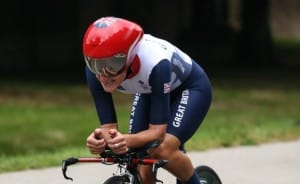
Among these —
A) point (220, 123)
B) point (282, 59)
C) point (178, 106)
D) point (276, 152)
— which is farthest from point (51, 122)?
point (282, 59)

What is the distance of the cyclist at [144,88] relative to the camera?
152 inches

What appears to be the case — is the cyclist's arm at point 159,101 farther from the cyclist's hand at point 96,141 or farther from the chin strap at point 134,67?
the cyclist's hand at point 96,141

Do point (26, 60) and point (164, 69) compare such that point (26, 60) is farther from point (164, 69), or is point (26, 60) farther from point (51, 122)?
point (164, 69)

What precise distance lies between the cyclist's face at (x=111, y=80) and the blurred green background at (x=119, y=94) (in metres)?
3.61

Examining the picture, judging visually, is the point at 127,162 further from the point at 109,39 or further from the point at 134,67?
the point at 109,39

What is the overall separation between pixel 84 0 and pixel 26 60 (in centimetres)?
280

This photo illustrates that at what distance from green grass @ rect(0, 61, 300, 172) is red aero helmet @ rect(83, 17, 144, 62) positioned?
3720mm

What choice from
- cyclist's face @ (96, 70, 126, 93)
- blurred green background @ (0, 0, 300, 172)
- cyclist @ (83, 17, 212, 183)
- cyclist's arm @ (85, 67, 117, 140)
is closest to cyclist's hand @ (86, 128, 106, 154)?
cyclist @ (83, 17, 212, 183)

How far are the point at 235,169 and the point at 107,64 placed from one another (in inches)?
156

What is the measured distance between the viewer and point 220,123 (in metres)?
13.1

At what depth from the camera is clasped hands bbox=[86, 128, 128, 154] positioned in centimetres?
380

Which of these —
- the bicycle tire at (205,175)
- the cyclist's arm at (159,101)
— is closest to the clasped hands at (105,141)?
the cyclist's arm at (159,101)

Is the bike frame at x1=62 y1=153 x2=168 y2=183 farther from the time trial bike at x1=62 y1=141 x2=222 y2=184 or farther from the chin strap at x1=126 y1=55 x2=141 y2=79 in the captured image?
the chin strap at x1=126 y1=55 x2=141 y2=79

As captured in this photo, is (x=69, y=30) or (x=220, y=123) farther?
(x=69, y=30)
